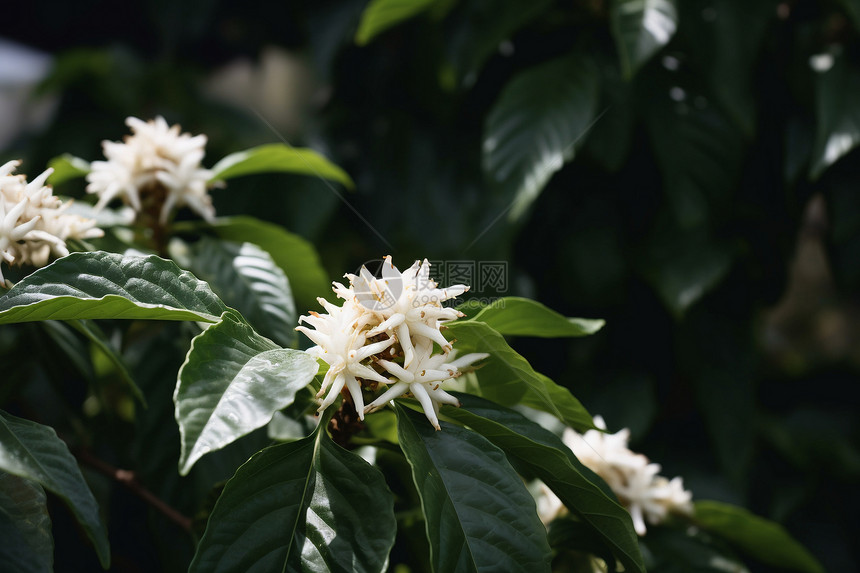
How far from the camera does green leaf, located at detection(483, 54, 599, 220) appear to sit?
0.79 m

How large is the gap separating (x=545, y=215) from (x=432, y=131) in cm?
25

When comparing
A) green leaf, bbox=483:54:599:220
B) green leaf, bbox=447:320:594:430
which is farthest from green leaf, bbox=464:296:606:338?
green leaf, bbox=483:54:599:220

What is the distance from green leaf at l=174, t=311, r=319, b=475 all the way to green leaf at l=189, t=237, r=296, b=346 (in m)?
0.15

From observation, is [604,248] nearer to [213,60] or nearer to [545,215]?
[545,215]

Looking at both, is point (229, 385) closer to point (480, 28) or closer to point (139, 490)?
point (139, 490)

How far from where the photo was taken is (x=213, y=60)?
163 centimetres

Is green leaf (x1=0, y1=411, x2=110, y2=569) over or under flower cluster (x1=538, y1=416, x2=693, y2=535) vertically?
under

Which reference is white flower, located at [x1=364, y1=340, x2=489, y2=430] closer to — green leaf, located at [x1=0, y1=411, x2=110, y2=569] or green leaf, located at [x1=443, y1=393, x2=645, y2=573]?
green leaf, located at [x1=443, y1=393, x2=645, y2=573]

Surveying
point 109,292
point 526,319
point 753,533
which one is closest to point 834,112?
point 753,533

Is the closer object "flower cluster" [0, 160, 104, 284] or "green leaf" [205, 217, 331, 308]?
"flower cluster" [0, 160, 104, 284]

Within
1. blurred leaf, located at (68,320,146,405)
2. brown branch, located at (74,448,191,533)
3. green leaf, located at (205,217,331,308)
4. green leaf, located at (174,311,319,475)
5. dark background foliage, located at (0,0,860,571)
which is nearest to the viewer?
green leaf, located at (174,311,319,475)

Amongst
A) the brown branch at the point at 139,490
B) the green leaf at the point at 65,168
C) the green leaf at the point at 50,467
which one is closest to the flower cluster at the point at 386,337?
the green leaf at the point at 50,467

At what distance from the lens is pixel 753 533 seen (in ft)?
2.05

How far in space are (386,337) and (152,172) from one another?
31cm
